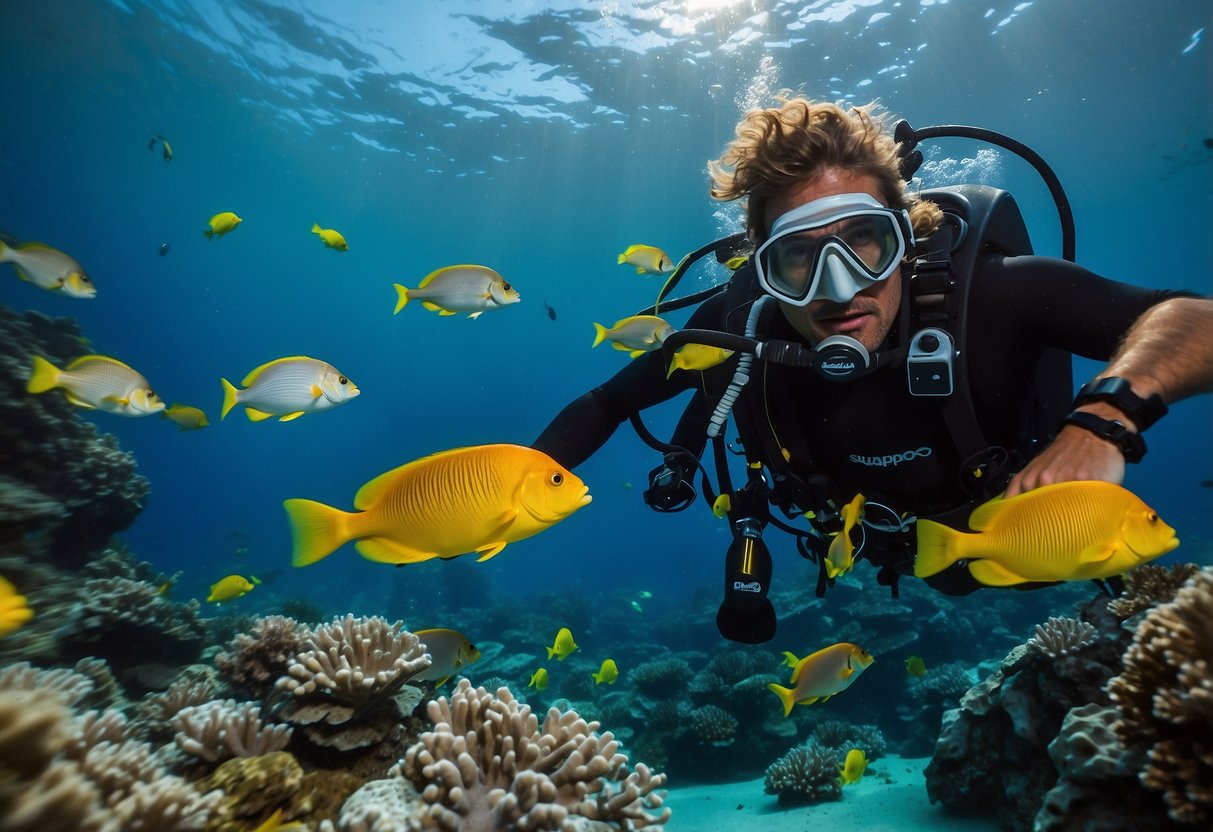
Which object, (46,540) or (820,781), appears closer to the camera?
(820,781)

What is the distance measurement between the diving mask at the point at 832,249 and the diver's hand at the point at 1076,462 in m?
1.29

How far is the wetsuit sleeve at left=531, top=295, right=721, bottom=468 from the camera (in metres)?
3.66

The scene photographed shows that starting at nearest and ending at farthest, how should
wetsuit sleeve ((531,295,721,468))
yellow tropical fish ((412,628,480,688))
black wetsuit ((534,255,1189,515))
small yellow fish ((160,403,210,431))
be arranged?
black wetsuit ((534,255,1189,515)), wetsuit sleeve ((531,295,721,468)), yellow tropical fish ((412,628,480,688)), small yellow fish ((160,403,210,431))

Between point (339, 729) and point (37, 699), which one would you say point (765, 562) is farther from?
point (37, 699)

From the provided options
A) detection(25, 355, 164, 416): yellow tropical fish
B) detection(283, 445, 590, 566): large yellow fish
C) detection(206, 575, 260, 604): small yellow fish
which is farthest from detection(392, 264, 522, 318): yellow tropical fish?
detection(206, 575, 260, 604): small yellow fish

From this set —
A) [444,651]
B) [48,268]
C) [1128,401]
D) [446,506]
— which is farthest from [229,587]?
[1128,401]

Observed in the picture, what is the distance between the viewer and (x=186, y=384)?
356ft

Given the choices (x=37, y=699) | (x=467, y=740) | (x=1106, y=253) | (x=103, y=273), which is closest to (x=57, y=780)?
(x=37, y=699)

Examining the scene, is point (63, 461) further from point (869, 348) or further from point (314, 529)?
point (869, 348)

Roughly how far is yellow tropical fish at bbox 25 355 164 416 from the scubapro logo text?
5.89 metres

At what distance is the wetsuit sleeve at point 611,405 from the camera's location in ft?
12.0

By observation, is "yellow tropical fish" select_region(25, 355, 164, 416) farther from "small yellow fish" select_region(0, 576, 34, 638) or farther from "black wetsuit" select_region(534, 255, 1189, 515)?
"black wetsuit" select_region(534, 255, 1189, 515)

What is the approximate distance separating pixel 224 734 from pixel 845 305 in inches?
150

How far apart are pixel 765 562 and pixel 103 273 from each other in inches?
4339
